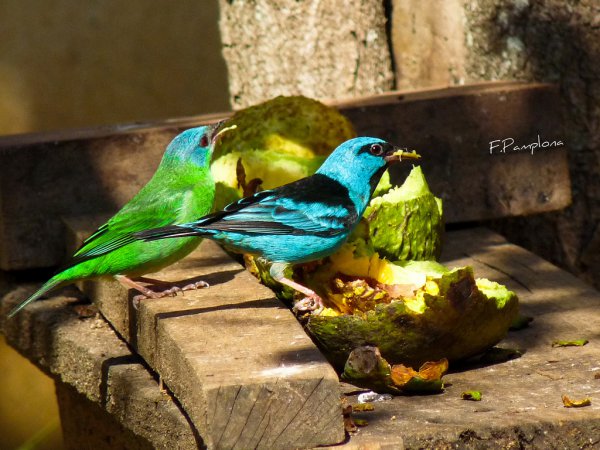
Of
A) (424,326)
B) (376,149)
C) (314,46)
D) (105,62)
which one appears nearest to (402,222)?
(376,149)

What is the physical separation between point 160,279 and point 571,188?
226 cm

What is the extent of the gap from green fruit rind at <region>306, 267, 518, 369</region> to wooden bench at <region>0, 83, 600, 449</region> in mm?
123

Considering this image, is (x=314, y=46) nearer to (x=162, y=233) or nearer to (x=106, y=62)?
(x=162, y=233)

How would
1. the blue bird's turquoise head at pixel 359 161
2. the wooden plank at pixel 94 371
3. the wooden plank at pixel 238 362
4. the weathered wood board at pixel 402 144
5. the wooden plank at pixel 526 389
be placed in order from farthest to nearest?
the weathered wood board at pixel 402 144 < the blue bird's turquoise head at pixel 359 161 < the wooden plank at pixel 94 371 < the wooden plank at pixel 526 389 < the wooden plank at pixel 238 362

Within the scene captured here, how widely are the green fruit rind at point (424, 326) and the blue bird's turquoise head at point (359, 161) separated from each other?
62cm

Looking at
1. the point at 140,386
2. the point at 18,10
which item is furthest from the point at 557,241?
the point at 18,10

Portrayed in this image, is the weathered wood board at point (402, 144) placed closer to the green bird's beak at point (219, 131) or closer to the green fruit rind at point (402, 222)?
the green bird's beak at point (219, 131)

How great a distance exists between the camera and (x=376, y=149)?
402cm

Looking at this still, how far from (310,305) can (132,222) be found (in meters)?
0.83

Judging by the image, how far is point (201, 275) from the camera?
413cm

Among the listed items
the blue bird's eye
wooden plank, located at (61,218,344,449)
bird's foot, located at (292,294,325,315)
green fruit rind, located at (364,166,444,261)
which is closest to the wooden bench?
wooden plank, located at (61,218,344,449)

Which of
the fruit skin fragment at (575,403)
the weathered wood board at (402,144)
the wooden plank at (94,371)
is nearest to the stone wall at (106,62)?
the weathered wood board at (402,144)

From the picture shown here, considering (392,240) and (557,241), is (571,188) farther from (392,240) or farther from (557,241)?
(392,240)

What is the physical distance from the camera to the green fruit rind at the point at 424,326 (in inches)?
136
